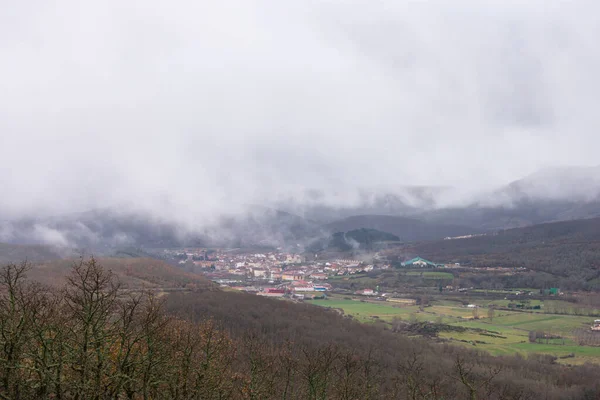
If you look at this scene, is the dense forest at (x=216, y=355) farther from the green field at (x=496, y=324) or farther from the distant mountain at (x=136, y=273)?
the distant mountain at (x=136, y=273)

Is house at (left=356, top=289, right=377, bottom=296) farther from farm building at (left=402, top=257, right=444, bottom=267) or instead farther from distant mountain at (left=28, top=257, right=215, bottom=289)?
distant mountain at (left=28, top=257, right=215, bottom=289)

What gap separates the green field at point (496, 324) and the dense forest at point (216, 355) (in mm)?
8640

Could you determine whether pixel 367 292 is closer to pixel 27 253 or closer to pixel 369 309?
pixel 369 309

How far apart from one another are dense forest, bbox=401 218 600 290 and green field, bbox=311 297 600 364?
23.6m

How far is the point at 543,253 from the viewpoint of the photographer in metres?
149

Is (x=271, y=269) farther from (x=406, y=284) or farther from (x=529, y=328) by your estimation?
(x=529, y=328)

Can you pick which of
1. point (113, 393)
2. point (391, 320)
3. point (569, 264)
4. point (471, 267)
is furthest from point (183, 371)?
point (471, 267)

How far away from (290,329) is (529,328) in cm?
4530

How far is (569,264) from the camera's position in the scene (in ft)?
438

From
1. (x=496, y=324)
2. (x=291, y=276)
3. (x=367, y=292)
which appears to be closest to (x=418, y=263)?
(x=291, y=276)

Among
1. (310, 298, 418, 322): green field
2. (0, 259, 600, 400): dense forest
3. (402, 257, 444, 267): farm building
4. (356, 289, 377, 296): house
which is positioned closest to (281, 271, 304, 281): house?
(356, 289, 377, 296): house

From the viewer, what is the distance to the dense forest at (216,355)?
60.2 ft

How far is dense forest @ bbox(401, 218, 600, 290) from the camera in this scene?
127 m

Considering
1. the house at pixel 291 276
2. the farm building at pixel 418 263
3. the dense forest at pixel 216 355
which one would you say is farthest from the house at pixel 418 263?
the dense forest at pixel 216 355
